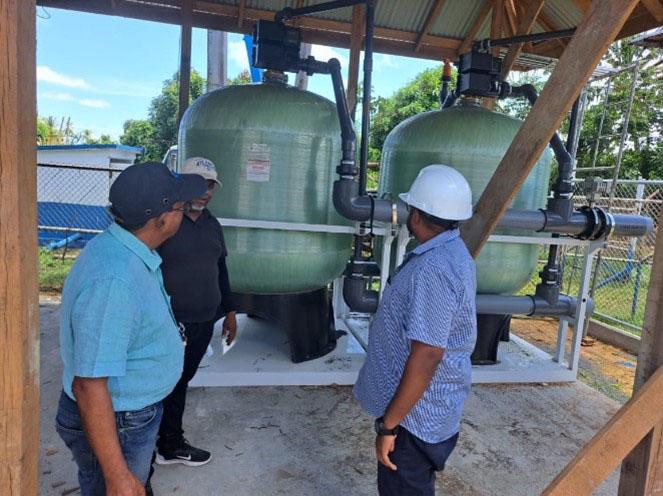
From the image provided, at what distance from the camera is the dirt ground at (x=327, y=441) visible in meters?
2.30

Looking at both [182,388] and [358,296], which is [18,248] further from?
[358,296]

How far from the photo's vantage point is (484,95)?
3672 mm

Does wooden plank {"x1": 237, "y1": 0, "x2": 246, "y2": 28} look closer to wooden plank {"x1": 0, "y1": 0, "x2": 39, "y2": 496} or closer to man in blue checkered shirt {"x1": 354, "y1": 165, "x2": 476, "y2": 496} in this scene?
man in blue checkered shirt {"x1": 354, "y1": 165, "x2": 476, "y2": 496}

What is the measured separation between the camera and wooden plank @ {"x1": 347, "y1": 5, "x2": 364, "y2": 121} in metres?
4.46

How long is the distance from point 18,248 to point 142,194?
1.16 feet

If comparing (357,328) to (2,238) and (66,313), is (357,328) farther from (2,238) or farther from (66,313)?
(2,238)

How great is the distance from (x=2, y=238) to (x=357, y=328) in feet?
11.8

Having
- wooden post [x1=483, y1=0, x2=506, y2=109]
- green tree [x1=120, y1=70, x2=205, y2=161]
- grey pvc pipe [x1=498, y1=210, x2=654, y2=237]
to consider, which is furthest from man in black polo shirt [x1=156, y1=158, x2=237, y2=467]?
green tree [x1=120, y1=70, x2=205, y2=161]

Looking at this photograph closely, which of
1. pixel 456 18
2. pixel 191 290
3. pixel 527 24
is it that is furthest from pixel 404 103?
pixel 191 290

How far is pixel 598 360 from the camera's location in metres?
4.67

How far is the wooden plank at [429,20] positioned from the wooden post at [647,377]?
4357mm

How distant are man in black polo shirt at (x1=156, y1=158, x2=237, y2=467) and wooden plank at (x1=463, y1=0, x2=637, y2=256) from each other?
1333 millimetres

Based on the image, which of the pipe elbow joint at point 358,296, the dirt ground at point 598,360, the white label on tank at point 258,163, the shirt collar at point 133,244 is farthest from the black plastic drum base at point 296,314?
the dirt ground at point 598,360

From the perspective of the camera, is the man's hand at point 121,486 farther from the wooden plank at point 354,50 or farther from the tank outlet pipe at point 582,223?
the wooden plank at point 354,50
